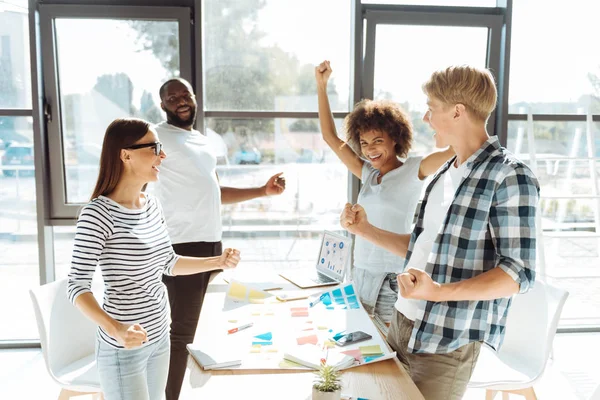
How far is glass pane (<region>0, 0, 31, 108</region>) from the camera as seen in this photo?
10.9 ft

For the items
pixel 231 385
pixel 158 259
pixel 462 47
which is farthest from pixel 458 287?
pixel 462 47

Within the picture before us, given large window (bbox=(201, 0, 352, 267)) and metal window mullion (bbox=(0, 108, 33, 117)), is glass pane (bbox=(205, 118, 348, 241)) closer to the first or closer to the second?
large window (bbox=(201, 0, 352, 267))

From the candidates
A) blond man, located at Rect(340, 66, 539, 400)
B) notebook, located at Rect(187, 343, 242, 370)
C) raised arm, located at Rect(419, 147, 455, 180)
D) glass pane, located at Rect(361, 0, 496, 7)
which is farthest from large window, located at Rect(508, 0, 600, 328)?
notebook, located at Rect(187, 343, 242, 370)

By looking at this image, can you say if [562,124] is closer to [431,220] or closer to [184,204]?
[431,220]

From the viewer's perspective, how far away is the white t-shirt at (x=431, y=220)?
159 cm

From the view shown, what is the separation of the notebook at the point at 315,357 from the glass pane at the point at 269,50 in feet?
7.11

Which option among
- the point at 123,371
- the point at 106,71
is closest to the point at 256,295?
the point at 123,371

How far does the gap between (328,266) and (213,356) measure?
988 mm

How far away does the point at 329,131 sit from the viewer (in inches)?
109

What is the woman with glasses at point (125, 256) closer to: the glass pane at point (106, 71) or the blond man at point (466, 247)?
the blond man at point (466, 247)

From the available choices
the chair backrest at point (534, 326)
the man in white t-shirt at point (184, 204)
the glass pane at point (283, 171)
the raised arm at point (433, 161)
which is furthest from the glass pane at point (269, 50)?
the chair backrest at point (534, 326)

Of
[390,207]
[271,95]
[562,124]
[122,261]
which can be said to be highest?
[271,95]

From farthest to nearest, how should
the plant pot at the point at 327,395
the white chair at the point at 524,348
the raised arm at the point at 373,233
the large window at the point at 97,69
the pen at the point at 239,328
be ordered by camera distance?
the large window at the point at 97,69 < the white chair at the point at 524,348 < the raised arm at the point at 373,233 < the pen at the point at 239,328 < the plant pot at the point at 327,395

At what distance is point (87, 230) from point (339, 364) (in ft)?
2.94
